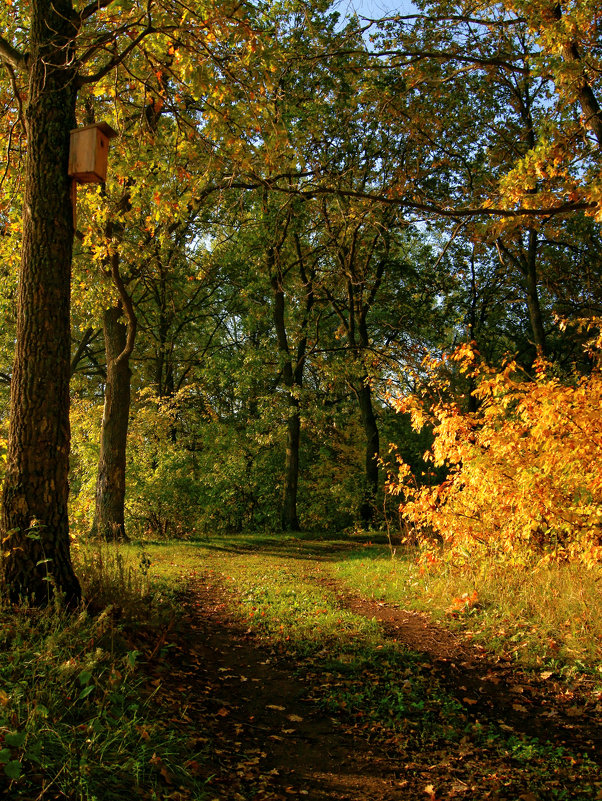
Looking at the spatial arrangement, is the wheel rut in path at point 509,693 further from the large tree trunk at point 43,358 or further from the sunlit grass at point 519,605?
the large tree trunk at point 43,358

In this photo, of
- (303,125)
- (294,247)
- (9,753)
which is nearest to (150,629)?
(9,753)

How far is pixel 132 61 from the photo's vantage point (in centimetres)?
919

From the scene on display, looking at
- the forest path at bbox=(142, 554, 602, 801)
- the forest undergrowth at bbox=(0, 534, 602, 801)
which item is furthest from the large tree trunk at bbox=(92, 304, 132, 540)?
the forest path at bbox=(142, 554, 602, 801)

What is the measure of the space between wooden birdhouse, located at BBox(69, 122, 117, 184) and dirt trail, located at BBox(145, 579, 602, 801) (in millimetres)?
4040

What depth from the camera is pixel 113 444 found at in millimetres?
11734

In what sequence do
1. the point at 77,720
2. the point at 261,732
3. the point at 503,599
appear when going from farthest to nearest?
the point at 503,599 → the point at 261,732 → the point at 77,720

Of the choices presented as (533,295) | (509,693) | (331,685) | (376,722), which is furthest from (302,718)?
(533,295)

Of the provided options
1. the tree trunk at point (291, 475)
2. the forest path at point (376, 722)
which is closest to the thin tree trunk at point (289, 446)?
the tree trunk at point (291, 475)

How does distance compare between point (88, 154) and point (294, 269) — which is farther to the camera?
point (294, 269)

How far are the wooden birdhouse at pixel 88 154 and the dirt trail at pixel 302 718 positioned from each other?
404 cm

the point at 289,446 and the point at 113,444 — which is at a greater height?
the point at 289,446

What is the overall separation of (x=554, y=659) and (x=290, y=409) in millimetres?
12022

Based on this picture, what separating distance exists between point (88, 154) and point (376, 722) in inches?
196

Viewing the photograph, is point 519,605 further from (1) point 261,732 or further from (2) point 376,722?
(1) point 261,732
